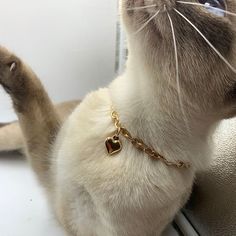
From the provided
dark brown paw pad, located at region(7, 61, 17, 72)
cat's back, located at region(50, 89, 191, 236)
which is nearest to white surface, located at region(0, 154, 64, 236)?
cat's back, located at region(50, 89, 191, 236)

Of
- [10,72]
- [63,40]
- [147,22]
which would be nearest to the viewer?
[147,22]

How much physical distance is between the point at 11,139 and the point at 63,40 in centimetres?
33

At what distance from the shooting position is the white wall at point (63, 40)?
3.98 ft

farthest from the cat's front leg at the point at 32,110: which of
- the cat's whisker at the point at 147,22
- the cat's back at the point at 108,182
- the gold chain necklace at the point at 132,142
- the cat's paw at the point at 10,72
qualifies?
the cat's whisker at the point at 147,22

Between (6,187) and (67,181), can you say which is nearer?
(67,181)

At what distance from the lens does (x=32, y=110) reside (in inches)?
35.9

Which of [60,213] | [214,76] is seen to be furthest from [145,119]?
[60,213]

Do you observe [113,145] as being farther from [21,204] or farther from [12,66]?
[21,204]

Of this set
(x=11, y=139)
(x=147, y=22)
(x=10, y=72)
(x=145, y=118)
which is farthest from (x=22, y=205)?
(x=147, y=22)

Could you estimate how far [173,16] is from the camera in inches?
22.9

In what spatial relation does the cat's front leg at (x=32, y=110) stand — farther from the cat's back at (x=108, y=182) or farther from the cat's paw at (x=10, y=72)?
the cat's back at (x=108, y=182)

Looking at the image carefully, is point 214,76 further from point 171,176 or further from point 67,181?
point 67,181

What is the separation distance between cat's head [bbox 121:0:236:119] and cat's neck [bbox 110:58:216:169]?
35 millimetres

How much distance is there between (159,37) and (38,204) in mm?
597
